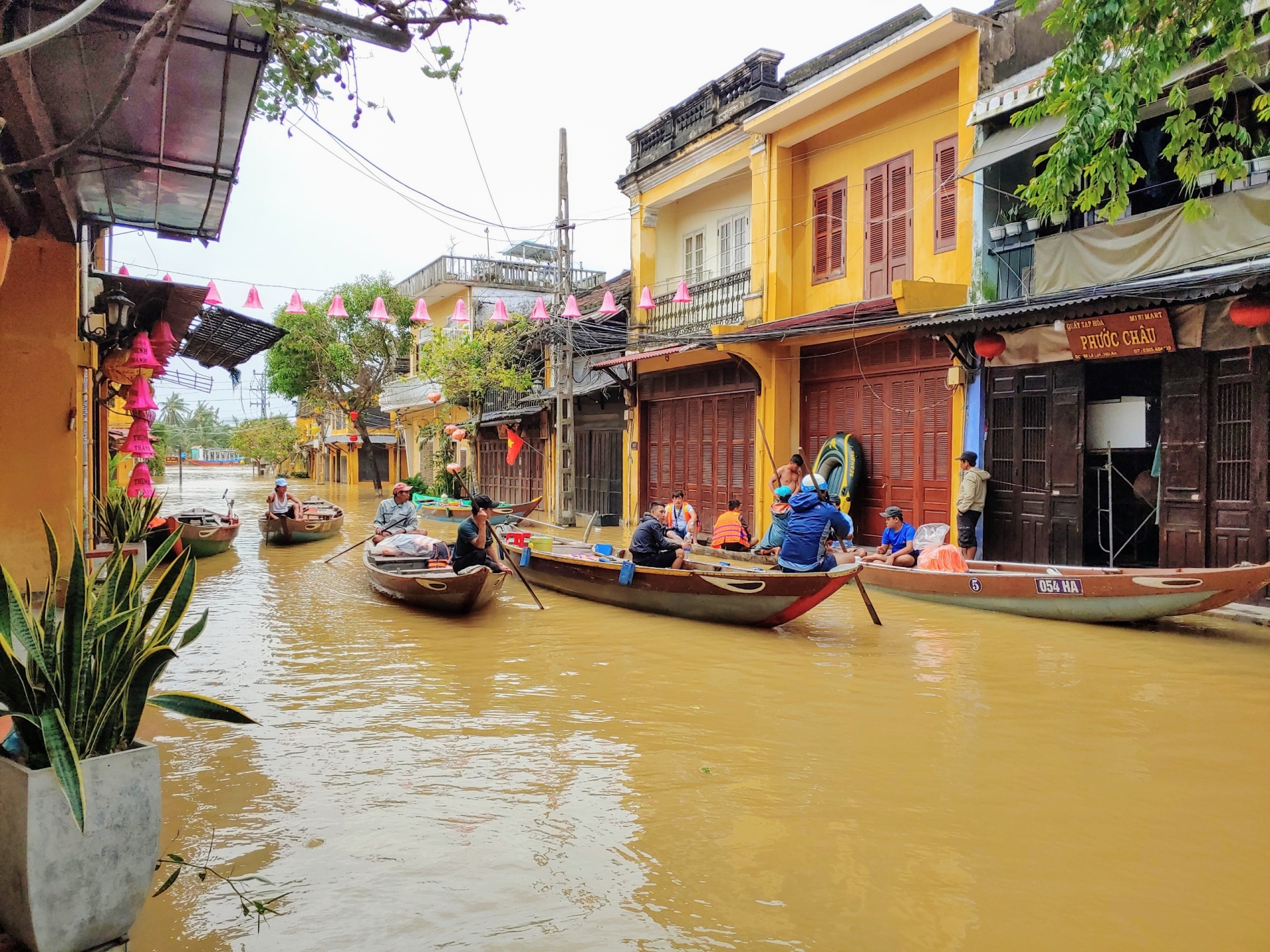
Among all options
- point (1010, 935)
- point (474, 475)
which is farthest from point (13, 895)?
point (474, 475)

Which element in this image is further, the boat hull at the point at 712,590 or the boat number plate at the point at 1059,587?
the boat number plate at the point at 1059,587

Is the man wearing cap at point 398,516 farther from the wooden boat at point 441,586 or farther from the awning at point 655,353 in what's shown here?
the awning at point 655,353

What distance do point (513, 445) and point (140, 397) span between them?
52.7 ft

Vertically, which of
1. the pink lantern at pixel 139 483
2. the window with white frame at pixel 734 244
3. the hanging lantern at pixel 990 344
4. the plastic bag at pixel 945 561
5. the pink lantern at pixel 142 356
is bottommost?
the plastic bag at pixel 945 561

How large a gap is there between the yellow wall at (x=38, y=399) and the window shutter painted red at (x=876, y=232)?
11.5 metres

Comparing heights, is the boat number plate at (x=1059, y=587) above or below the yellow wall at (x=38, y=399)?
below

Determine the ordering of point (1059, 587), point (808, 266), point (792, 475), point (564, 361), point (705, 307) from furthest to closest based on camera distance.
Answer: point (564, 361), point (705, 307), point (808, 266), point (792, 475), point (1059, 587)

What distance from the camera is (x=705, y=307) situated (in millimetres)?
18578

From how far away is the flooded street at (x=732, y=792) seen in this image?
3828mm

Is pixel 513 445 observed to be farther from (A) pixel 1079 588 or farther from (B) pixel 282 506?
(A) pixel 1079 588

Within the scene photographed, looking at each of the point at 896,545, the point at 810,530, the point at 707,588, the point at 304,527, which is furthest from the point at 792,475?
the point at 304,527

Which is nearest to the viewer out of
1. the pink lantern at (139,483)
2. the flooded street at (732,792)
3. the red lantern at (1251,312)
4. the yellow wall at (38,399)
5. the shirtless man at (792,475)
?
the flooded street at (732,792)

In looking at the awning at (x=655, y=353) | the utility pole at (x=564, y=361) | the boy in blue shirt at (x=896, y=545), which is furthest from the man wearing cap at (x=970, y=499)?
the utility pole at (x=564, y=361)

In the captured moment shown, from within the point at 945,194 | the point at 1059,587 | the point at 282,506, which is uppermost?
the point at 945,194
